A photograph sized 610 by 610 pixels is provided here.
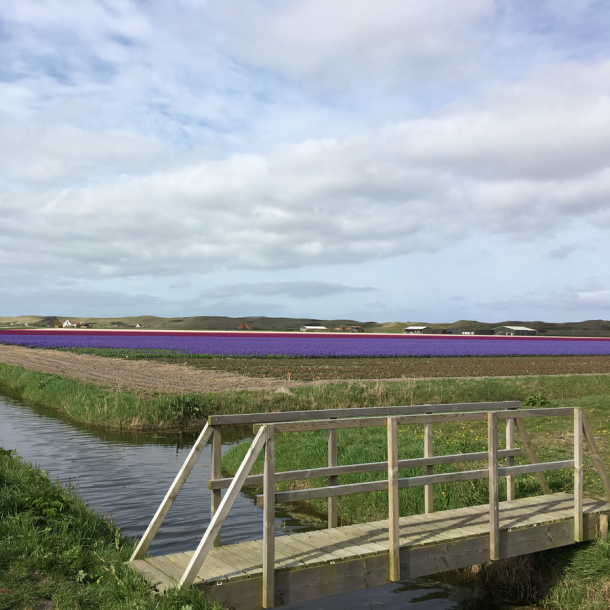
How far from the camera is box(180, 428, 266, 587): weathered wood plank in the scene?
659 centimetres

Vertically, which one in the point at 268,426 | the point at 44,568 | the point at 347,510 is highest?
the point at 268,426

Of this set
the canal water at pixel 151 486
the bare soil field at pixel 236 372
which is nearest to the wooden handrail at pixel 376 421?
the canal water at pixel 151 486

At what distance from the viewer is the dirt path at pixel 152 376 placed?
3153 centimetres

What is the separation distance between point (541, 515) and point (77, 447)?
14049 millimetres

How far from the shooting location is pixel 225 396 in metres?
25.6

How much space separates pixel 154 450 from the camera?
19375 millimetres

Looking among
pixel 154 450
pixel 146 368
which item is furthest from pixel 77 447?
pixel 146 368

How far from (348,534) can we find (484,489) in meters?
4.43

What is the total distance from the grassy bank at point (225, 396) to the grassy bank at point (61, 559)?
12.2m

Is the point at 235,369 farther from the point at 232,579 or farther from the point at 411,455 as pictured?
the point at 232,579

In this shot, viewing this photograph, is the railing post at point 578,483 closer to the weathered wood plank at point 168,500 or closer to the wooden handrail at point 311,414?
the wooden handrail at point 311,414

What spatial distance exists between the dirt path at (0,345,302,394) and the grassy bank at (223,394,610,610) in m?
13.0

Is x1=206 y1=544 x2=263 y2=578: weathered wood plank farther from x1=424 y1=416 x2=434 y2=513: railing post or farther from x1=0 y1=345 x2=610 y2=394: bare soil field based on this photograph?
x1=0 y1=345 x2=610 y2=394: bare soil field

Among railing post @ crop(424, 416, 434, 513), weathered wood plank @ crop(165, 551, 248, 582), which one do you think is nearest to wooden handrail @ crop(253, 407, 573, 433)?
railing post @ crop(424, 416, 434, 513)
